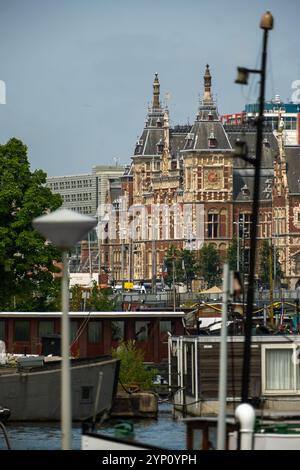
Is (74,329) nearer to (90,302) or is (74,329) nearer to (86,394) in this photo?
(86,394)

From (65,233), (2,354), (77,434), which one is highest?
(65,233)

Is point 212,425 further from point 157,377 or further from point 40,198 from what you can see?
point 40,198

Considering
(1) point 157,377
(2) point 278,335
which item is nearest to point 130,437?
(2) point 278,335

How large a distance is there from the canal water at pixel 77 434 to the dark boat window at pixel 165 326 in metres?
13.4

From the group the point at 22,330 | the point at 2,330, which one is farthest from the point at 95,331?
the point at 2,330

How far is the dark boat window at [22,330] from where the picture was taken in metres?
67.1

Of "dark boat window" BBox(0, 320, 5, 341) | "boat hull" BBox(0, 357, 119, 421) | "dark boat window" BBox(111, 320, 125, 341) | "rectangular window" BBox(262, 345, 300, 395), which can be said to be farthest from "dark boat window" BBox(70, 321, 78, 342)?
"rectangular window" BBox(262, 345, 300, 395)

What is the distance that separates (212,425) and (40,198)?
4314 cm

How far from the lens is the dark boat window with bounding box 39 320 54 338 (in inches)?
2648

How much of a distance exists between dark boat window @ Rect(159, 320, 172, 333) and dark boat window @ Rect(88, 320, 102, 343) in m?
2.50

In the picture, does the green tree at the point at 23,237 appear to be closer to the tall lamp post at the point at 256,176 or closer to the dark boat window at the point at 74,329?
the dark boat window at the point at 74,329

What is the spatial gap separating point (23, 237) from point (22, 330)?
20.8 feet

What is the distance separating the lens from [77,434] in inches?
1907

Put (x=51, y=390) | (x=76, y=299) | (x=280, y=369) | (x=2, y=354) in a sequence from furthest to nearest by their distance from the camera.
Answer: (x=76, y=299)
(x=2, y=354)
(x=51, y=390)
(x=280, y=369)
